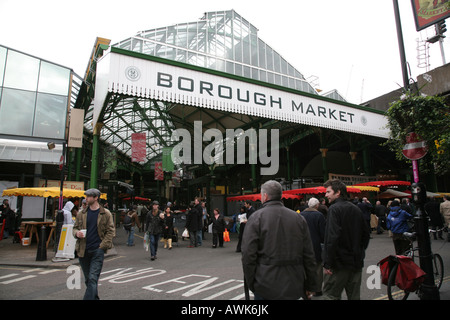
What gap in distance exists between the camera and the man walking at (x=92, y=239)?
14.7ft

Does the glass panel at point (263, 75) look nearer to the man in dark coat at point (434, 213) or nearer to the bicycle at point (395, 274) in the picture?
the man in dark coat at point (434, 213)

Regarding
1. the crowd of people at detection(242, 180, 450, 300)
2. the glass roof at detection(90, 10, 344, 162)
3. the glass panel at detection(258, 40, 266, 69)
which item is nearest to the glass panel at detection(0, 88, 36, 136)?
the glass roof at detection(90, 10, 344, 162)

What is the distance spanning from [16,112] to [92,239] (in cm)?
1606

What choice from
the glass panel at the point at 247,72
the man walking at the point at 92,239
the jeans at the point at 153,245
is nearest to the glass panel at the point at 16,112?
the jeans at the point at 153,245

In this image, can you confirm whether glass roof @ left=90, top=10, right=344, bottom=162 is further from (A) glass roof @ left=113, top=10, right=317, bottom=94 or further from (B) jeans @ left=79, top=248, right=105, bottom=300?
(B) jeans @ left=79, top=248, right=105, bottom=300

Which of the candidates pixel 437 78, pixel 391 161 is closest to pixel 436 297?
pixel 437 78

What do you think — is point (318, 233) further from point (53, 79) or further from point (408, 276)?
point (53, 79)

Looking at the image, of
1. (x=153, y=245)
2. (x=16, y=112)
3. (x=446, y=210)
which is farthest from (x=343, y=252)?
(x=16, y=112)

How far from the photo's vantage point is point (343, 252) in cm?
350

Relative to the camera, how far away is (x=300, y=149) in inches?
1176

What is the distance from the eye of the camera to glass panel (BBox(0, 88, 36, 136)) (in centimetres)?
1623

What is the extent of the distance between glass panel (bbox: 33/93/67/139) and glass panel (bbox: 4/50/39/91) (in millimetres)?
965

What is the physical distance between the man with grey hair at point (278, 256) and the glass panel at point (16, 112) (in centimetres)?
1828

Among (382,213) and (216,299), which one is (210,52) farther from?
(216,299)
